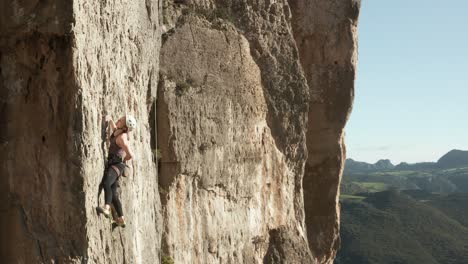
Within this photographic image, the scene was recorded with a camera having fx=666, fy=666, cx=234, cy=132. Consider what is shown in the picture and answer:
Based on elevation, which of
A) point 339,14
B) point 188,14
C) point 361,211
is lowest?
point 361,211

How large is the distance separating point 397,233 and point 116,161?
75288 mm

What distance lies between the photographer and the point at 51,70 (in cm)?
819

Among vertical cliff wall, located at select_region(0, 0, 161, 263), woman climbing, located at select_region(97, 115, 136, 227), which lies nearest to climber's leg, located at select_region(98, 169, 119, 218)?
woman climbing, located at select_region(97, 115, 136, 227)

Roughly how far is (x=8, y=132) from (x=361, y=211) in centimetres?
8230

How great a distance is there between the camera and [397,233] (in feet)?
263

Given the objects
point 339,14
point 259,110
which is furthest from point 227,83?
point 339,14

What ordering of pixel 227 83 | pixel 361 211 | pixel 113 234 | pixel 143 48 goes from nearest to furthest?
pixel 113 234 < pixel 143 48 < pixel 227 83 < pixel 361 211

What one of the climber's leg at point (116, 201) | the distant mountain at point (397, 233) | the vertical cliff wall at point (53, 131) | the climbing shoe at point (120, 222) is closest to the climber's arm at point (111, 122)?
the vertical cliff wall at point (53, 131)

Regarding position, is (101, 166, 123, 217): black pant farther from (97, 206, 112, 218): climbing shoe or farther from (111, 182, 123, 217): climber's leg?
(97, 206, 112, 218): climbing shoe

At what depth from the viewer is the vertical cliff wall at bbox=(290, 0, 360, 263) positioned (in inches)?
886

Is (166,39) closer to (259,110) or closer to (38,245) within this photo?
(259,110)

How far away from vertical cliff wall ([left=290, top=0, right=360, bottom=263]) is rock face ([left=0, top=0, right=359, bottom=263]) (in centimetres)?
5

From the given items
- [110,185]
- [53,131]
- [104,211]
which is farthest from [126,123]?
[104,211]

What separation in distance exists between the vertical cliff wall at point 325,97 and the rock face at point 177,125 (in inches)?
1.8
